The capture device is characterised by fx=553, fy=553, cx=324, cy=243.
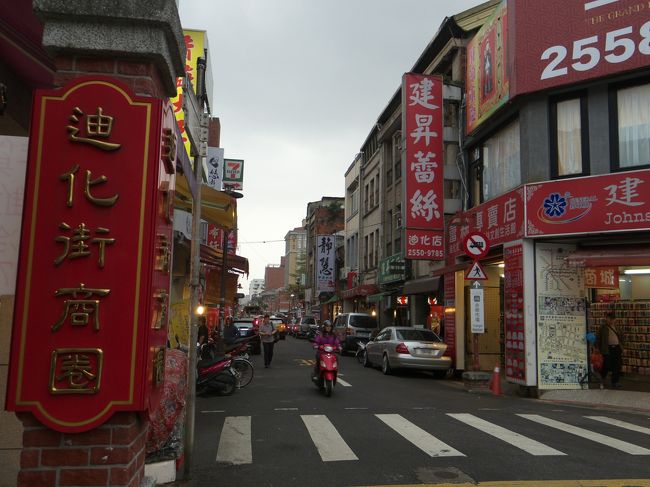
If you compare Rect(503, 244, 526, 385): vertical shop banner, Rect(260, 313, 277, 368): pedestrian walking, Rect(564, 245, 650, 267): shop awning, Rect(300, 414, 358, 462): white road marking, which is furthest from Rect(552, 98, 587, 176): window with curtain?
Rect(260, 313, 277, 368): pedestrian walking

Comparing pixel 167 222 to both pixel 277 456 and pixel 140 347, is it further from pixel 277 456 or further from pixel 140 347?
pixel 277 456

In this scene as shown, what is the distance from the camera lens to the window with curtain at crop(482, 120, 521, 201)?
1577 centimetres

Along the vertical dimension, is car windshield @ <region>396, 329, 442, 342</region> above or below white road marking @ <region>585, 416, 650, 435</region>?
above

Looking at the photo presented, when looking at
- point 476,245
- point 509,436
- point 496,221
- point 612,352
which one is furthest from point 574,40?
point 509,436

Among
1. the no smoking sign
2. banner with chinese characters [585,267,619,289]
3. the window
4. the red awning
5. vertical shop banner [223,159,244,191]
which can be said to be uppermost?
vertical shop banner [223,159,244,191]

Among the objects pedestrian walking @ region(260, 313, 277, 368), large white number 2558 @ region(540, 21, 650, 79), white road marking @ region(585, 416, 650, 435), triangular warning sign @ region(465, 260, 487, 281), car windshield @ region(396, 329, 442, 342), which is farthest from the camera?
pedestrian walking @ region(260, 313, 277, 368)

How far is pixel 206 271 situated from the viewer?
66.7ft

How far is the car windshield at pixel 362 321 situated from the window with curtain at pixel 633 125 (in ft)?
46.6

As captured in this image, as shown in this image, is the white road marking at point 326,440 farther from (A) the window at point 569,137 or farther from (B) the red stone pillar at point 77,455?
(A) the window at point 569,137

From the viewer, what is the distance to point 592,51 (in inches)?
524

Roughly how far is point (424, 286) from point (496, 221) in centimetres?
663

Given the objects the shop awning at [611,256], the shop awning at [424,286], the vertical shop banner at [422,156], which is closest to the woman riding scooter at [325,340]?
the shop awning at [611,256]

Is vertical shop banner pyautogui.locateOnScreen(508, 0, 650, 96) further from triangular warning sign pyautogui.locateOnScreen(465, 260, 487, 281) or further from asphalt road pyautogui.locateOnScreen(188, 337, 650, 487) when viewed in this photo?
asphalt road pyautogui.locateOnScreen(188, 337, 650, 487)

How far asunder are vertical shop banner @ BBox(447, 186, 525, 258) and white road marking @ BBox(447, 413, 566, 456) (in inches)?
233
